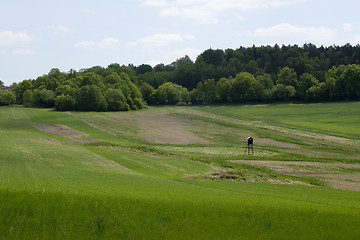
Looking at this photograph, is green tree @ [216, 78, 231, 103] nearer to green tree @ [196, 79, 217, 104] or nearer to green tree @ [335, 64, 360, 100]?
green tree @ [196, 79, 217, 104]

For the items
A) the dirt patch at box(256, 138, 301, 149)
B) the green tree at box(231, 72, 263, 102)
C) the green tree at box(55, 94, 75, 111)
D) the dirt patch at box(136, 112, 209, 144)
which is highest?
the green tree at box(231, 72, 263, 102)

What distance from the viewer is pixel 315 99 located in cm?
16025

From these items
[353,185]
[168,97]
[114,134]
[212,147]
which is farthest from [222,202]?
[168,97]

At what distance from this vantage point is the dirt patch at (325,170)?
31830 millimetres

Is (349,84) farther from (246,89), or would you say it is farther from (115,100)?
(115,100)

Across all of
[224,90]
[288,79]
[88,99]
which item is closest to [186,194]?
[88,99]

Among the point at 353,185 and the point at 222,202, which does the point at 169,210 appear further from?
the point at 353,185

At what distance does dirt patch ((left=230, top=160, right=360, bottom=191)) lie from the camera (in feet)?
104

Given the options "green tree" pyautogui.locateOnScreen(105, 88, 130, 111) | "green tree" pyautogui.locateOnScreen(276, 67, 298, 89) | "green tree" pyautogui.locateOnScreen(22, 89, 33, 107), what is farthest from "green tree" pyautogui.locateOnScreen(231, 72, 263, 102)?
"green tree" pyautogui.locateOnScreen(22, 89, 33, 107)

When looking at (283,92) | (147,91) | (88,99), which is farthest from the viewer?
(147,91)

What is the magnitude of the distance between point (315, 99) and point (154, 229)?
16029 centimetres

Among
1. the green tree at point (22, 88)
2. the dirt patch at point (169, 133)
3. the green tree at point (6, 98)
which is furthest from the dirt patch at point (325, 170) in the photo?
the green tree at point (22, 88)

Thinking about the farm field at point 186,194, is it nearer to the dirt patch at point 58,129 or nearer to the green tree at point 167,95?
the dirt patch at point 58,129

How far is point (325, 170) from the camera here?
3844 centimetres
